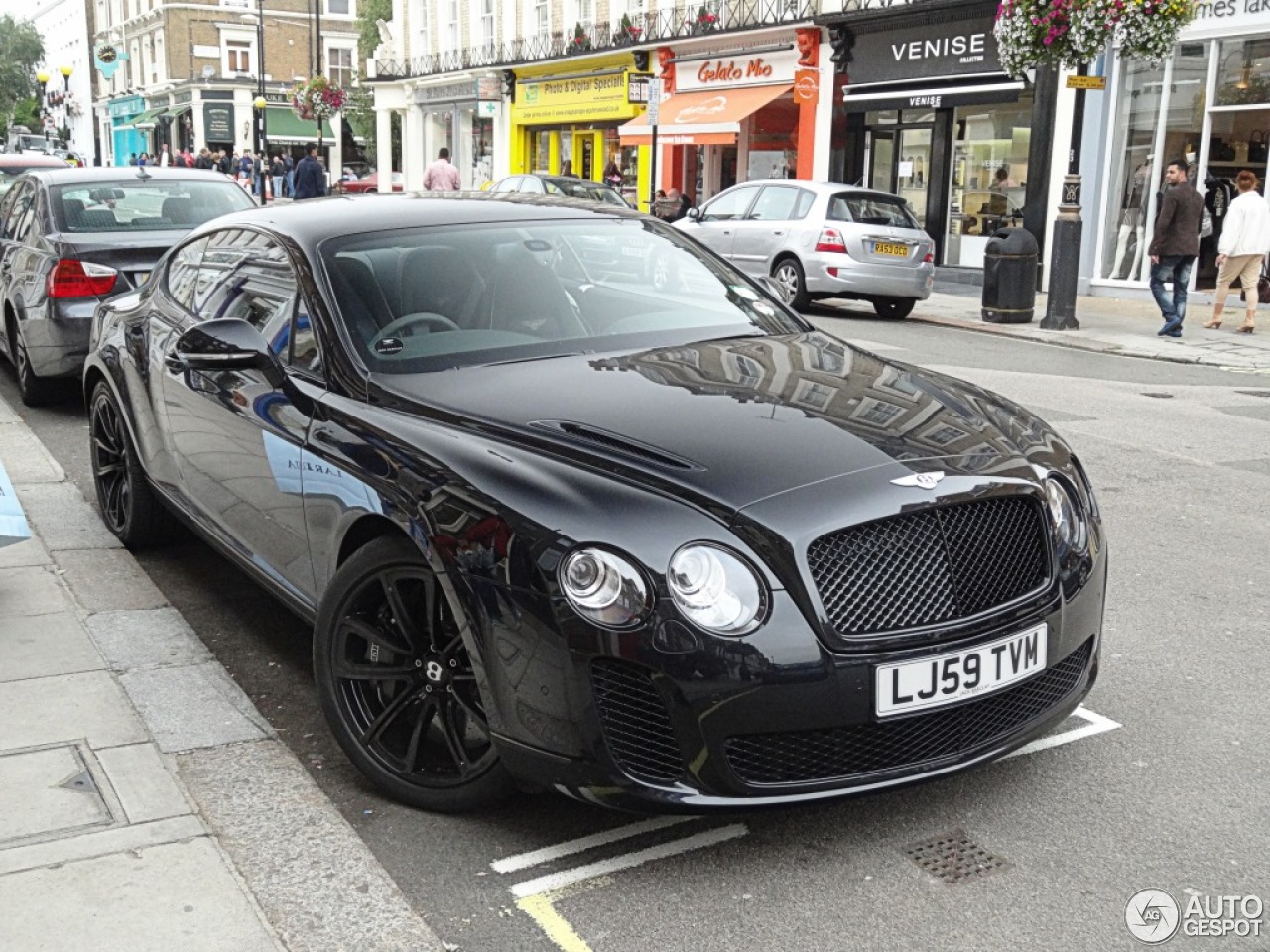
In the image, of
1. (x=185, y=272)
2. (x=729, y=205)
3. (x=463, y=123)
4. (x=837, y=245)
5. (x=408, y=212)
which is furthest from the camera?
(x=463, y=123)

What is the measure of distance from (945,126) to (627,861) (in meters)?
22.3

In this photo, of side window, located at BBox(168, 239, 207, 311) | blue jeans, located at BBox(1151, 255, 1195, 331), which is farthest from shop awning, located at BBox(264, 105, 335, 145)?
side window, located at BBox(168, 239, 207, 311)

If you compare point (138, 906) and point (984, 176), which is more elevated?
point (984, 176)

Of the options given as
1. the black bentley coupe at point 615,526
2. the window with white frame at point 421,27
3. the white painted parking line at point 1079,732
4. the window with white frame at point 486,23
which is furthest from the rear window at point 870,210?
the window with white frame at point 421,27

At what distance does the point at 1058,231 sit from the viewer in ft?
50.2

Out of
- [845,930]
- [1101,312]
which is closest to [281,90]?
[1101,312]

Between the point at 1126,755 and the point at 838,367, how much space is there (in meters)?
1.38

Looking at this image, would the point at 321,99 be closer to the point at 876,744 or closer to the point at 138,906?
the point at 138,906

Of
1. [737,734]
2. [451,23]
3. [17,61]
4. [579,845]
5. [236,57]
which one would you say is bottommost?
[579,845]

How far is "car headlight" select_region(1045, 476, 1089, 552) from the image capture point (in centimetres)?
340

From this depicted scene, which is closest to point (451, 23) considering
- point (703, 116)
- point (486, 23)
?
point (486, 23)

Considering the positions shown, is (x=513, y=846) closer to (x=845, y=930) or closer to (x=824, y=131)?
(x=845, y=930)

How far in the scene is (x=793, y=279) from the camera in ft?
55.6

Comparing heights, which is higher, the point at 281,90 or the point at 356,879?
the point at 281,90
